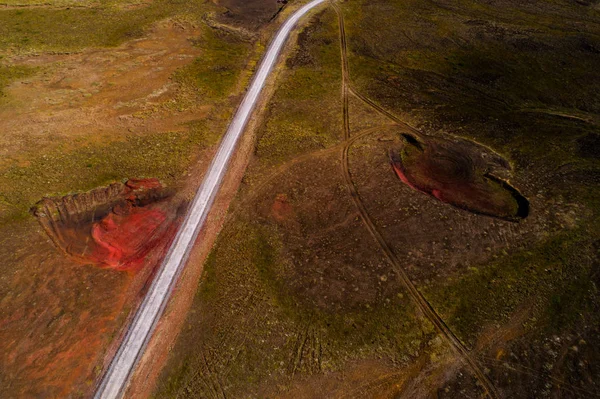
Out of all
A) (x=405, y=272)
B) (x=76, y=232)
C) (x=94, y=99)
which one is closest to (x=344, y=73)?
(x=94, y=99)

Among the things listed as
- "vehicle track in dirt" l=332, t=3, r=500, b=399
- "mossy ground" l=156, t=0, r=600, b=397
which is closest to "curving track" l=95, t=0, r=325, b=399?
"mossy ground" l=156, t=0, r=600, b=397

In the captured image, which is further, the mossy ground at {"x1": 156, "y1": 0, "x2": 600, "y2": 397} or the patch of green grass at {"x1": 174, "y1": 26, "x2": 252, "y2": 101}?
the patch of green grass at {"x1": 174, "y1": 26, "x2": 252, "y2": 101}

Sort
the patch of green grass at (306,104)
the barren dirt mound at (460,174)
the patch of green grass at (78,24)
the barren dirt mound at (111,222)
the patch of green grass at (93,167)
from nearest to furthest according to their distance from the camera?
the barren dirt mound at (111,222), the patch of green grass at (93,167), the barren dirt mound at (460,174), the patch of green grass at (306,104), the patch of green grass at (78,24)

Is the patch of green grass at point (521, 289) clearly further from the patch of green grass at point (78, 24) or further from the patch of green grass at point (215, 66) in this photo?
the patch of green grass at point (78, 24)

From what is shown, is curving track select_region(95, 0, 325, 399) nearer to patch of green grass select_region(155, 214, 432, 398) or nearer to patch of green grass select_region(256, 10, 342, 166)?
patch of green grass select_region(155, 214, 432, 398)

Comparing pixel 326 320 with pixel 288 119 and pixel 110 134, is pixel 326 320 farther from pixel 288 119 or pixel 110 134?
pixel 110 134

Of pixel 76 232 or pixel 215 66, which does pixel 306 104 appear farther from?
pixel 76 232

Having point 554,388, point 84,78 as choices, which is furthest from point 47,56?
point 554,388

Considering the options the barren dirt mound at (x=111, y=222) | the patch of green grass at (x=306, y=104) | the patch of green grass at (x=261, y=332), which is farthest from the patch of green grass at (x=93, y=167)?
the patch of green grass at (x=261, y=332)
